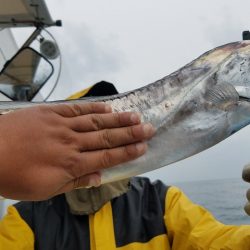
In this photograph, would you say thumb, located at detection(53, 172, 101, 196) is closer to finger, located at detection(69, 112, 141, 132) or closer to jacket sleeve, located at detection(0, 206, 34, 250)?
finger, located at detection(69, 112, 141, 132)

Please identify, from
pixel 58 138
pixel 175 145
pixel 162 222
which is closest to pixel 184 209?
pixel 162 222

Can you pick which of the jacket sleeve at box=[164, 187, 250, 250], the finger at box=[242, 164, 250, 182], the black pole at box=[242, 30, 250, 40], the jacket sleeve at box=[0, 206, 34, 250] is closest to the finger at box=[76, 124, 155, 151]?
the black pole at box=[242, 30, 250, 40]

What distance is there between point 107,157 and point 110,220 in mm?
1423

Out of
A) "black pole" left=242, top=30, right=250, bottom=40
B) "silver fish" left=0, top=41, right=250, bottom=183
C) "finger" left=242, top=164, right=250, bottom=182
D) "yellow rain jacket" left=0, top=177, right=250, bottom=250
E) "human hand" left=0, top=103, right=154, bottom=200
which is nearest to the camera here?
"human hand" left=0, top=103, right=154, bottom=200

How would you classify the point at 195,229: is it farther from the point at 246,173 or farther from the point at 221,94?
the point at 221,94

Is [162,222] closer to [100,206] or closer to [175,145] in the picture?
[100,206]

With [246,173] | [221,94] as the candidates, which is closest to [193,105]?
[221,94]

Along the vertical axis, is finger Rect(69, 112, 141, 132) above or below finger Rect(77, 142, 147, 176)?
above

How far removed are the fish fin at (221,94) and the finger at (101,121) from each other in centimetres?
22

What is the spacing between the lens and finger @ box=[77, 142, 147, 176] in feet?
3.50

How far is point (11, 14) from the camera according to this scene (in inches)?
170

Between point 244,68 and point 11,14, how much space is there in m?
3.52

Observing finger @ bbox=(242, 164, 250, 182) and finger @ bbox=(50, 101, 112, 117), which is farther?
finger @ bbox=(242, 164, 250, 182)

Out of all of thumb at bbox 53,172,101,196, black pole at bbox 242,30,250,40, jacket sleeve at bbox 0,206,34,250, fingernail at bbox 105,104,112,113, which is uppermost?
black pole at bbox 242,30,250,40
